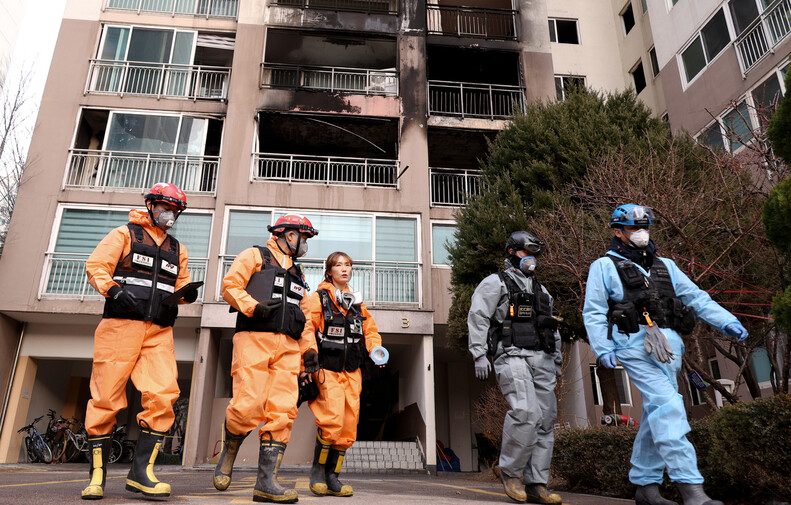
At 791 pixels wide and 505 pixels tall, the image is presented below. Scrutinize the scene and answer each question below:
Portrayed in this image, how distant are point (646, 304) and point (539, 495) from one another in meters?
1.68

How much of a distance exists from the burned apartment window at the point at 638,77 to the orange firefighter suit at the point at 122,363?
20338 millimetres

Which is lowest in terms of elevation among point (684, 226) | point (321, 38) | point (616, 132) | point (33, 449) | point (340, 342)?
point (33, 449)

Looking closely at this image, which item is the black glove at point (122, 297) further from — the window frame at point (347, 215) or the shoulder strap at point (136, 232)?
the window frame at point (347, 215)

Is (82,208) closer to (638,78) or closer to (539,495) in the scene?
(539,495)

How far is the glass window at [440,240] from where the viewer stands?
593 inches

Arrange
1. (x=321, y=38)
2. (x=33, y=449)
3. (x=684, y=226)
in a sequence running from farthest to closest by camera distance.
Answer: (x=321, y=38) < (x=33, y=449) < (x=684, y=226)

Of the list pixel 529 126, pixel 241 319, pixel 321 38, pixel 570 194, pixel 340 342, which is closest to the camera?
pixel 241 319

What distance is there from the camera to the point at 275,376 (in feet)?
14.0

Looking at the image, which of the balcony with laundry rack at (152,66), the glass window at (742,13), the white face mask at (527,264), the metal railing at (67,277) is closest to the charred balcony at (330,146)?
the balcony with laundry rack at (152,66)

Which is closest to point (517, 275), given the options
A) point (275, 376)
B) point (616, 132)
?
point (275, 376)

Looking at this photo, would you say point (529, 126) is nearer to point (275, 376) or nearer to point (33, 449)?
point (275, 376)

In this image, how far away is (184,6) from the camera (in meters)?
17.3

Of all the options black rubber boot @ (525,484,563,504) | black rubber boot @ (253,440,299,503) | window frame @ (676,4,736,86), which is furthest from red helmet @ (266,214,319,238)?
window frame @ (676,4,736,86)

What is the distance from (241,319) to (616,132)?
371 inches
